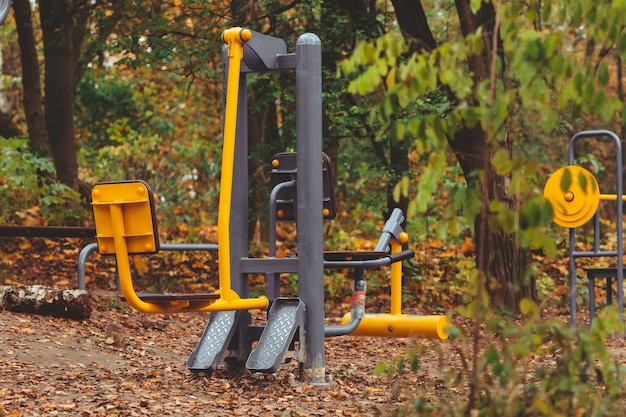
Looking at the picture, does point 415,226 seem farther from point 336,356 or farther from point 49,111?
point 336,356

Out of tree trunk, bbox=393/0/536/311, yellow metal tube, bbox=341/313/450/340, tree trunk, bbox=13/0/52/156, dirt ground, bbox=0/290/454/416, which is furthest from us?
tree trunk, bbox=13/0/52/156

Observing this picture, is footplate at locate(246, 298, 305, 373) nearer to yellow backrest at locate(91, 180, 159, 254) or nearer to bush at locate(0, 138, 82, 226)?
yellow backrest at locate(91, 180, 159, 254)

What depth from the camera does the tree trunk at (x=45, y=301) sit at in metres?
8.59

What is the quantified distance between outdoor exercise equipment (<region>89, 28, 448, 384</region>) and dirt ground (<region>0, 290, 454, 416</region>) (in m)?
0.19

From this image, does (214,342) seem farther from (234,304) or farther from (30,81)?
(30,81)

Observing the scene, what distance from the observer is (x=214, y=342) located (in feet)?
21.0

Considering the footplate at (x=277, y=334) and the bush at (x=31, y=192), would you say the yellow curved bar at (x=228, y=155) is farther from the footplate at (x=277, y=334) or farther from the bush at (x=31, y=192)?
the bush at (x=31, y=192)

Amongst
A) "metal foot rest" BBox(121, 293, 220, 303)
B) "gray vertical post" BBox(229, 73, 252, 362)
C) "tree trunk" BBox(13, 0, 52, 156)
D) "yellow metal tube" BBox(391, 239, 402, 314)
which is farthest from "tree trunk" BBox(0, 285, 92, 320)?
"tree trunk" BBox(13, 0, 52, 156)

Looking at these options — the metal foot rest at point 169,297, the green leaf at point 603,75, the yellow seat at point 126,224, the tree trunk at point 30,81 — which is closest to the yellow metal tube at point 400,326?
the metal foot rest at point 169,297

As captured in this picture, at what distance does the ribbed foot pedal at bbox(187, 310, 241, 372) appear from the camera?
6.24 metres

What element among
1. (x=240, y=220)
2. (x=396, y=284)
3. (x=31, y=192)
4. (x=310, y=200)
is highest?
(x=310, y=200)

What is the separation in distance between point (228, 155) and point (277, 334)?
3.54ft

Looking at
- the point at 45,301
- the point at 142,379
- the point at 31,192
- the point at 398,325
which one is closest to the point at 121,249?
the point at 142,379

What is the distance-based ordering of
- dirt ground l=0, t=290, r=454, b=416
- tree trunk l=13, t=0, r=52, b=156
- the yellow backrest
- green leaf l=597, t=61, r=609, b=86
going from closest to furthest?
1. green leaf l=597, t=61, r=609, b=86
2. the yellow backrest
3. dirt ground l=0, t=290, r=454, b=416
4. tree trunk l=13, t=0, r=52, b=156
